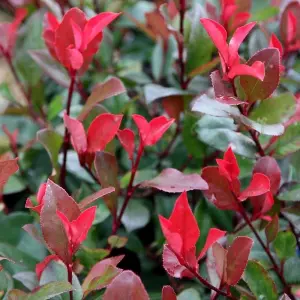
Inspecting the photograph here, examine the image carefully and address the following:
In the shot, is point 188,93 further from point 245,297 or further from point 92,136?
point 245,297

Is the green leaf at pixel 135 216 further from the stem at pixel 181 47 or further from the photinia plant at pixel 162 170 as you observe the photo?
the stem at pixel 181 47

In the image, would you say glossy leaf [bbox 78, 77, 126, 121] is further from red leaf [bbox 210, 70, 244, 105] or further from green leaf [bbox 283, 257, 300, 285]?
green leaf [bbox 283, 257, 300, 285]

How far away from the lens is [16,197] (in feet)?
3.04

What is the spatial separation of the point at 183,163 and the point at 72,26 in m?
0.35

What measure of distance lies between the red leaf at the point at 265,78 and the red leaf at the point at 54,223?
233mm

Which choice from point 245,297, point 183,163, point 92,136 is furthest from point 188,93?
point 245,297

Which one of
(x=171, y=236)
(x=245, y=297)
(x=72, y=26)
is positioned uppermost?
(x=72, y=26)

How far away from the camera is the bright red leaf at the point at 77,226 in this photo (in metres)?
0.50

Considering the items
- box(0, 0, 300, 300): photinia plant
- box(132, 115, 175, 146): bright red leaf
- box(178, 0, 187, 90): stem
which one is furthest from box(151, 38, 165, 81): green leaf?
box(132, 115, 175, 146): bright red leaf

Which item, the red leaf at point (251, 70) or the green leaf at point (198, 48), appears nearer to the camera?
the red leaf at point (251, 70)

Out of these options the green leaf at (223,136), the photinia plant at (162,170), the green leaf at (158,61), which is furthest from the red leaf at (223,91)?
the green leaf at (158,61)

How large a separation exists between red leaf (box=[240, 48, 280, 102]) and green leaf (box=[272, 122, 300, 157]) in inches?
4.4

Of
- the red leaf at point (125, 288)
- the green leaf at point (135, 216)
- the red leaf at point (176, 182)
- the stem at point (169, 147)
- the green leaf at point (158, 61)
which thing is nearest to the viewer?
the red leaf at point (125, 288)

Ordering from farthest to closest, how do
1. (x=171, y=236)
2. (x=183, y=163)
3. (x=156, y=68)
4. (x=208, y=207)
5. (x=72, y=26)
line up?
1. (x=156, y=68)
2. (x=183, y=163)
3. (x=208, y=207)
4. (x=72, y=26)
5. (x=171, y=236)
